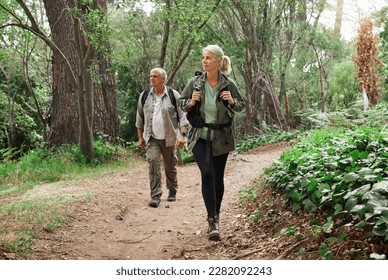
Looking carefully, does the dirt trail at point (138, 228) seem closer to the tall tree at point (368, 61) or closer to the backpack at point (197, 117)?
the backpack at point (197, 117)

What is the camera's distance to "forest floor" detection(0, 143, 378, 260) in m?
4.02

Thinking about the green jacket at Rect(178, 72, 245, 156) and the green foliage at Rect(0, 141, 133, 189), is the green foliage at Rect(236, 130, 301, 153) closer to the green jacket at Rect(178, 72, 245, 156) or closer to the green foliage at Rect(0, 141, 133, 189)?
the green foliage at Rect(0, 141, 133, 189)

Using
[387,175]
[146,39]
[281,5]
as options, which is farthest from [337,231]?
[281,5]

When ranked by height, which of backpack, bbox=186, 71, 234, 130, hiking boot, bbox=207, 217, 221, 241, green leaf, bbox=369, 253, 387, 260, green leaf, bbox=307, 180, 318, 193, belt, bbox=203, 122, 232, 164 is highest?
backpack, bbox=186, 71, 234, 130

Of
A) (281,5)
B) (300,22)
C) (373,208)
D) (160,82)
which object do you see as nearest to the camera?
(373,208)

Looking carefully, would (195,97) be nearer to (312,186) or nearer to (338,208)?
(312,186)

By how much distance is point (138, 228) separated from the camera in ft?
17.9

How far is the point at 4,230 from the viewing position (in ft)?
15.4

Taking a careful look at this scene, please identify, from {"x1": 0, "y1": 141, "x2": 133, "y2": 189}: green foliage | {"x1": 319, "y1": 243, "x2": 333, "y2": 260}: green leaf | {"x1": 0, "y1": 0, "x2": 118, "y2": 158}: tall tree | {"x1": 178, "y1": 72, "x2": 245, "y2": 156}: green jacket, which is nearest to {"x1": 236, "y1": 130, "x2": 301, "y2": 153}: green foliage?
{"x1": 0, "y1": 0, "x2": 118, "y2": 158}: tall tree

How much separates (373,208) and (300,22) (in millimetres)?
15962

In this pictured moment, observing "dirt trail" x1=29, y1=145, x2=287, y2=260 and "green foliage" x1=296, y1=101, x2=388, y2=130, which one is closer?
"dirt trail" x1=29, y1=145, x2=287, y2=260

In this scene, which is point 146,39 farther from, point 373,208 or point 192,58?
point 373,208

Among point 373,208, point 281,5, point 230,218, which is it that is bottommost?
point 230,218

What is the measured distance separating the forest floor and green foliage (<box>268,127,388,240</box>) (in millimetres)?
202
